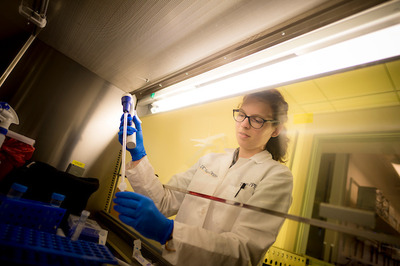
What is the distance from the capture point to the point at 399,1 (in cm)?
65

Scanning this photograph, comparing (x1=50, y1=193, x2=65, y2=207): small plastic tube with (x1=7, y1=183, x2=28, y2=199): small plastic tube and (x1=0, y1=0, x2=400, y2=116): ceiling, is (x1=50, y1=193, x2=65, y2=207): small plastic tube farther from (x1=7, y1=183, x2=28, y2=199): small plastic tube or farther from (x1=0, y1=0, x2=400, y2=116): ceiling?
(x1=0, y1=0, x2=400, y2=116): ceiling

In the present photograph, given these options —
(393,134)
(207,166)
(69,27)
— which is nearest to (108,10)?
(69,27)

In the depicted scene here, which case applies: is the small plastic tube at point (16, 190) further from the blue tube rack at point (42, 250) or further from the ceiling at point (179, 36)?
the ceiling at point (179, 36)

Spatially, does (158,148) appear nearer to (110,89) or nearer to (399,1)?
(110,89)

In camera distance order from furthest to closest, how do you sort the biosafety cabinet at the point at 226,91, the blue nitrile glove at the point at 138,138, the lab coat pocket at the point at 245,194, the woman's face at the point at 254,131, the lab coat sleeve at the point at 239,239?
the blue nitrile glove at the point at 138,138
the woman's face at the point at 254,131
the lab coat pocket at the point at 245,194
the lab coat sleeve at the point at 239,239
the biosafety cabinet at the point at 226,91

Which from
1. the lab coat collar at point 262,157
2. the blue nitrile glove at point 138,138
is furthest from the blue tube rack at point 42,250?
the lab coat collar at point 262,157

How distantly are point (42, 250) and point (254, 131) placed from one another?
1.06m

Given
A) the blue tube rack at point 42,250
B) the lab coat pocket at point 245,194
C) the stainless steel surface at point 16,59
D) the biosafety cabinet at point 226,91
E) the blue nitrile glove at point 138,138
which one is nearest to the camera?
the blue tube rack at point 42,250

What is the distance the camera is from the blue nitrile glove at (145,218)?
0.84m

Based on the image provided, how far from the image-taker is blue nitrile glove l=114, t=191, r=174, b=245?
84 cm

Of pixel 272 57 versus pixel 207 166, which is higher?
pixel 272 57

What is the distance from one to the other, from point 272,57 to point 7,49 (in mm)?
1895

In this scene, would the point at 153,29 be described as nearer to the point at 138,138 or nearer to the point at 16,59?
the point at 138,138

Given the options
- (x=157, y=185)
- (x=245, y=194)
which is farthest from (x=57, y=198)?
(x=245, y=194)
